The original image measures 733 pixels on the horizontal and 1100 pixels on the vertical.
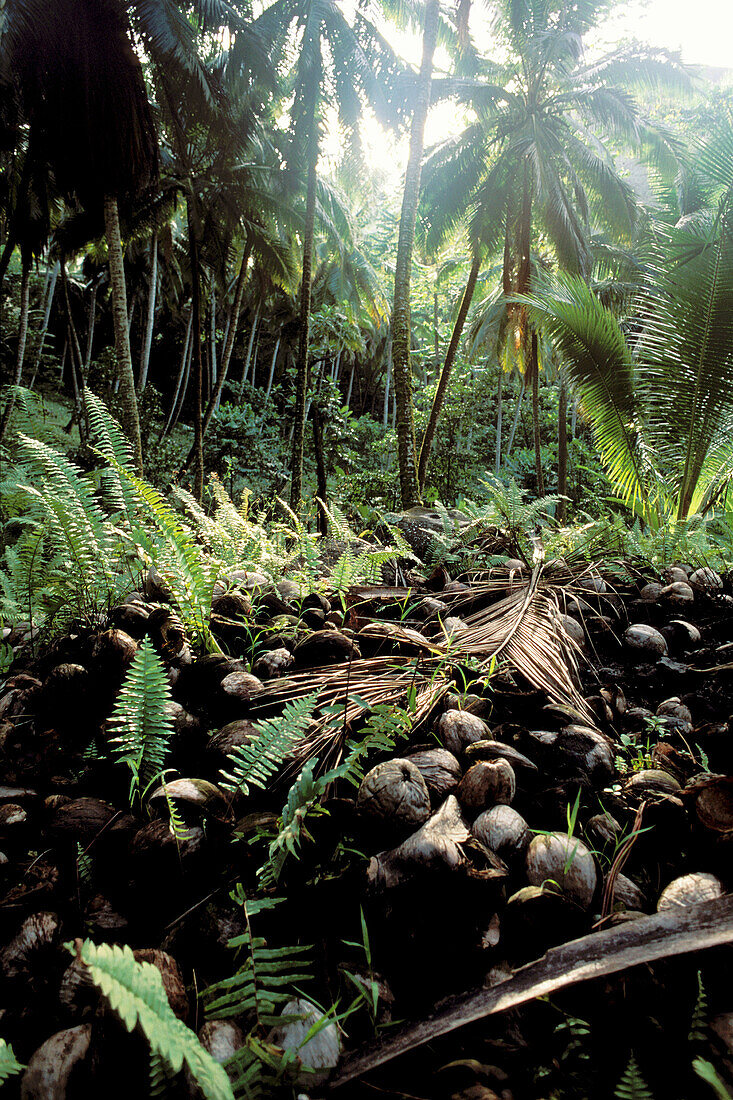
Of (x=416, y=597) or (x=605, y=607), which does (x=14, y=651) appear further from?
(x=605, y=607)

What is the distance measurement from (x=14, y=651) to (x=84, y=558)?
42cm

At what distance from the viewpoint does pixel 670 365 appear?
370 centimetres

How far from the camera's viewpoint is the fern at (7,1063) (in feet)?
1.67

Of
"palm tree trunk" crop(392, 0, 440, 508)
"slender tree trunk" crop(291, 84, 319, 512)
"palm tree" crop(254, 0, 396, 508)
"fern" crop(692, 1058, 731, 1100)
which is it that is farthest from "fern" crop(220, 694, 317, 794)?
"palm tree" crop(254, 0, 396, 508)

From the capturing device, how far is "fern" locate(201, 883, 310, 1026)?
587 mm

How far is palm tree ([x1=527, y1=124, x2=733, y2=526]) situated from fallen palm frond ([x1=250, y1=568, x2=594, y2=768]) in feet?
8.40

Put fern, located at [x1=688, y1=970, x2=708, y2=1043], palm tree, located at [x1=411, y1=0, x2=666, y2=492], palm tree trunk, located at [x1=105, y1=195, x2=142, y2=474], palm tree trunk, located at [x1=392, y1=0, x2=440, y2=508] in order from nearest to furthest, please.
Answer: fern, located at [x1=688, y1=970, x2=708, y2=1043], palm tree trunk, located at [x1=392, y1=0, x2=440, y2=508], palm tree trunk, located at [x1=105, y1=195, x2=142, y2=474], palm tree, located at [x1=411, y1=0, x2=666, y2=492]

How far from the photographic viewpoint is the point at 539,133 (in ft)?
34.4

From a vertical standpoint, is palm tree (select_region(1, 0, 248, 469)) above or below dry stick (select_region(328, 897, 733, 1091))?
above

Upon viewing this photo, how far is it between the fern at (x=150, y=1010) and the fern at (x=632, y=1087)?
36 cm

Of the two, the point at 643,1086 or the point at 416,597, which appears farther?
the point at 416,597

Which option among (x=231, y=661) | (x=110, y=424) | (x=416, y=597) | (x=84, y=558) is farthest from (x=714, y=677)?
(x=110, y=424)

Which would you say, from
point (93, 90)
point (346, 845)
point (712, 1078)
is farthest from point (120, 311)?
point (712, 1078)

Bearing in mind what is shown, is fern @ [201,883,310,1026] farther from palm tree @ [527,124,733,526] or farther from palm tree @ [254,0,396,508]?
palm tree @ [254,0,396,508]
